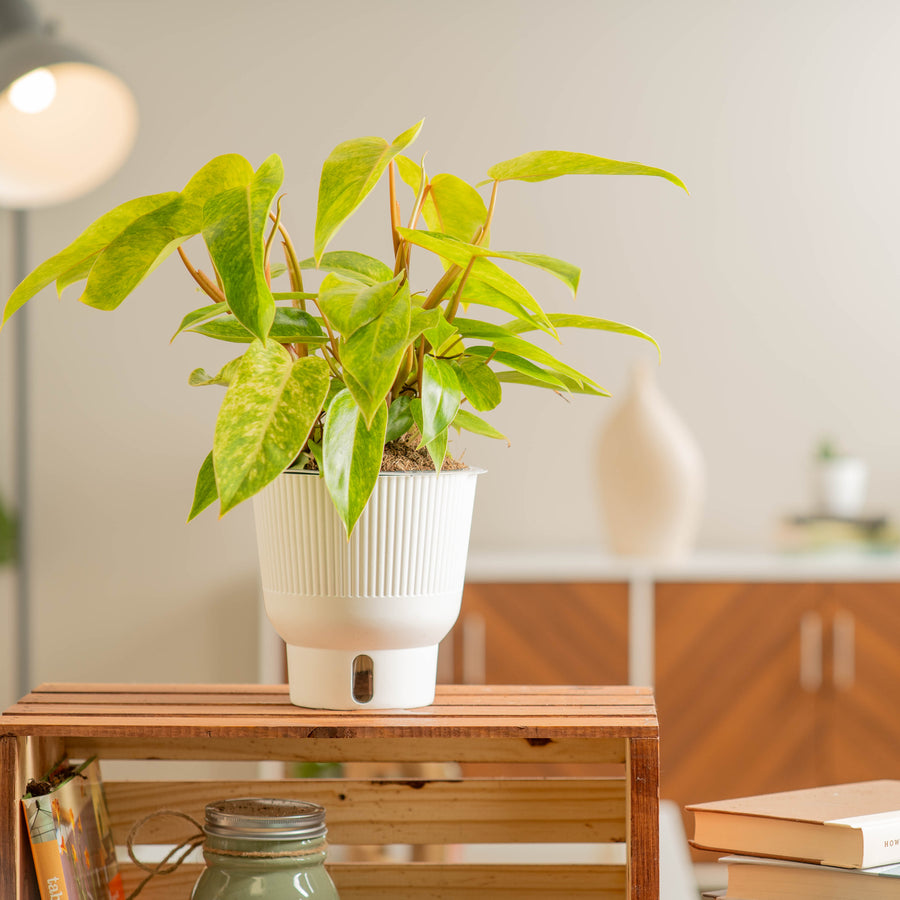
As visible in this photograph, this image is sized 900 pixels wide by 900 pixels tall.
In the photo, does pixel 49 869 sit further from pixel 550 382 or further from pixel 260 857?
pixel 550 382

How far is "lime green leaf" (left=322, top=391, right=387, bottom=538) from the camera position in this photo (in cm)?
74

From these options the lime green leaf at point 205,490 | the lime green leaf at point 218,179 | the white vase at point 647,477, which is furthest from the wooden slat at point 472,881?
the white vase at point 647,477

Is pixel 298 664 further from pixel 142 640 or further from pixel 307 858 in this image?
pixel 142 640

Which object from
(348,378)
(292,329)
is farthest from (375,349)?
(292,329)

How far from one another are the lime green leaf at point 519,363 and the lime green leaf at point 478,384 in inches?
0.5

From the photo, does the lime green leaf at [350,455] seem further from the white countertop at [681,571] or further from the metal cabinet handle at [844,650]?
the metal cabinet handle at [844,650]

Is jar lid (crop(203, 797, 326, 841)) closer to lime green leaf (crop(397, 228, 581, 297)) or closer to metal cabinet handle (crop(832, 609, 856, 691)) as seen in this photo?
lime green leaf (crop(397, 228, 581, 297))

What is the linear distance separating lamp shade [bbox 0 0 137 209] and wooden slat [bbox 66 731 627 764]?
6.20ft

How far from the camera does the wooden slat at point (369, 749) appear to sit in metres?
0.93

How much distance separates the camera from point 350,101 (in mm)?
2924

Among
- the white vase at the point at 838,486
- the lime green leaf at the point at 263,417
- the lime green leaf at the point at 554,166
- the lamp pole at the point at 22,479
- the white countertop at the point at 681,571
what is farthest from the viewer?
the lamp pole at the point at 22,479

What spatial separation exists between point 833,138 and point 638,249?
0.61m

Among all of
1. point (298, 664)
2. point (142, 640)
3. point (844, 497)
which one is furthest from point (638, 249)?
point (298, 664)

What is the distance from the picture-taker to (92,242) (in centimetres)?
79
